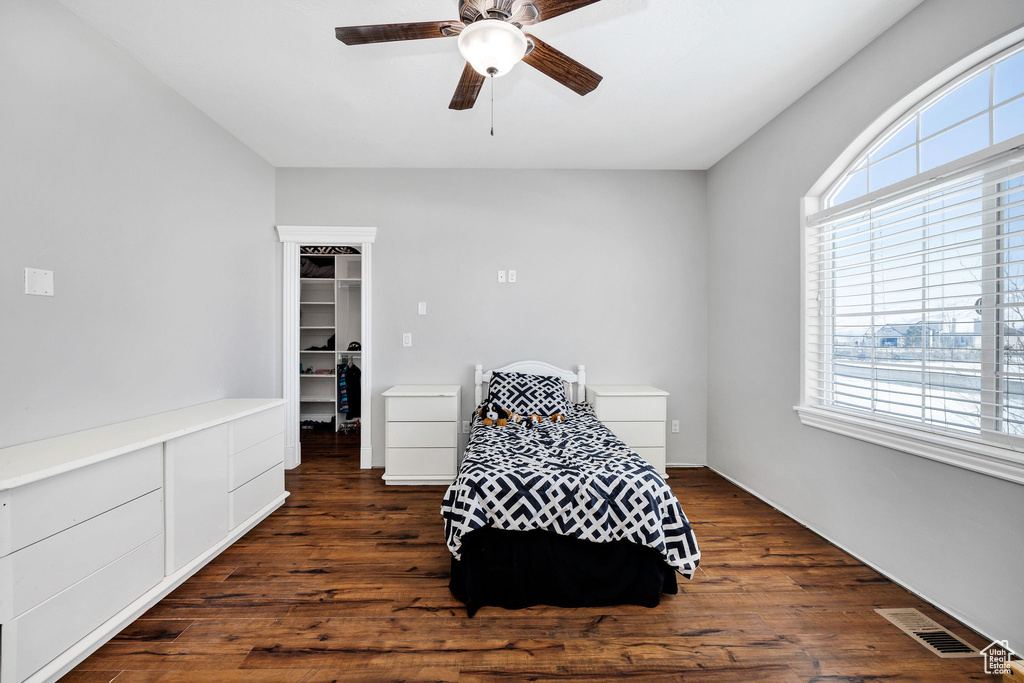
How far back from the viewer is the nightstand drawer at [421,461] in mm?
3520

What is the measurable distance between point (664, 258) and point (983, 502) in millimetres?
2694

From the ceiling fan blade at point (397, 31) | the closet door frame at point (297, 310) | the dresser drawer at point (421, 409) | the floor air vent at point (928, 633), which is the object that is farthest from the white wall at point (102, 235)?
the floor air vent at point (928, 633)

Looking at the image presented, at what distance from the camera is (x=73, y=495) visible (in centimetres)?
157

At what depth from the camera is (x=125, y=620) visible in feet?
5.75

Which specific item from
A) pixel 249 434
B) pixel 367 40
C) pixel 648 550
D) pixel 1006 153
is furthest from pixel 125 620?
pixel 1006 153

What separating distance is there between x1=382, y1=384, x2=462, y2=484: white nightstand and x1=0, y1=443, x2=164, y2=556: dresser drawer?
1.67m

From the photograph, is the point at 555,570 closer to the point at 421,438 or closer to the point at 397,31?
the point at 421,438

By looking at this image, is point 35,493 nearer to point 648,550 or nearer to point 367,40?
point 367,40

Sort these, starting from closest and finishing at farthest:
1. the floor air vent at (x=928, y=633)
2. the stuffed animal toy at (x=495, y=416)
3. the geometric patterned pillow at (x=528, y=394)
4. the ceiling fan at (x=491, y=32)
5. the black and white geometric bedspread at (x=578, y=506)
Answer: the ceiling fan at (x=491, y=32) < the floor air vent at (x=928, y=633) < the black and white geometric bedspread at (x=578, y=506) < the stuffed animal toy at (x=495, y=416) < the geometric patterned pillow at (x=528, y=394)

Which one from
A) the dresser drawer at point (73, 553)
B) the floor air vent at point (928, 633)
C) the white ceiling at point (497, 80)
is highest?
the white ceiling at point (497, 80)

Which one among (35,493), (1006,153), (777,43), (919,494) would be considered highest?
(777,43)

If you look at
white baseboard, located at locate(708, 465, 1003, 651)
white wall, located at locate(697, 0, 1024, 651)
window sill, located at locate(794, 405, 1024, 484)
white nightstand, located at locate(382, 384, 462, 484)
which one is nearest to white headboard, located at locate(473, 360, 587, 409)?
white nightstand, located at locate(382, 384, 462, 484)

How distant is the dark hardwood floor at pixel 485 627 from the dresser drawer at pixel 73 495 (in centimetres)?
55

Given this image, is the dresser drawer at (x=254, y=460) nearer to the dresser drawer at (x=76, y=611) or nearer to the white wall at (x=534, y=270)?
the dresser drawer at (x=76, y=611)
